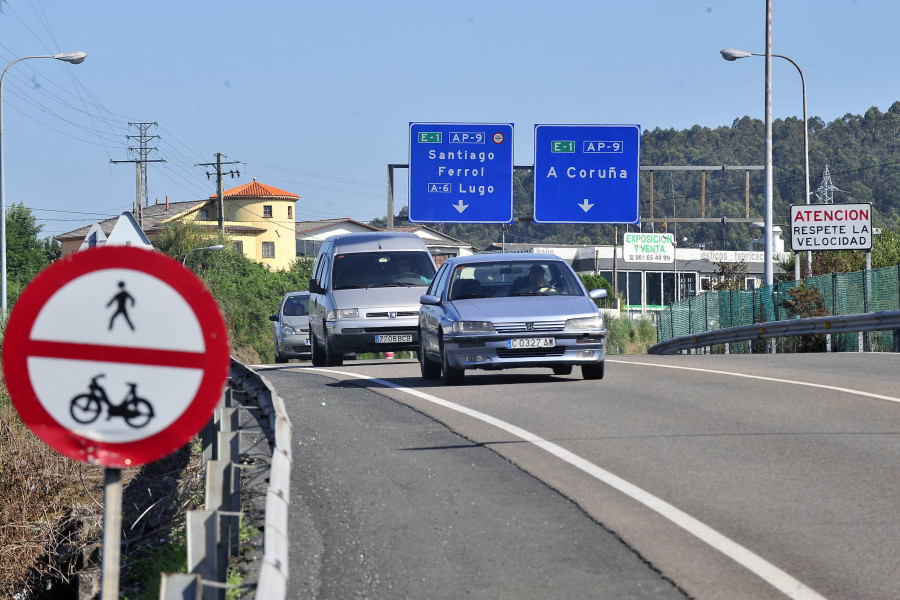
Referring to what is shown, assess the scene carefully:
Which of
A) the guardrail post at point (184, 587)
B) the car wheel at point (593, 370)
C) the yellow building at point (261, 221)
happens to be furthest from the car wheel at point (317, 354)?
the yellow building at point (261, 221)

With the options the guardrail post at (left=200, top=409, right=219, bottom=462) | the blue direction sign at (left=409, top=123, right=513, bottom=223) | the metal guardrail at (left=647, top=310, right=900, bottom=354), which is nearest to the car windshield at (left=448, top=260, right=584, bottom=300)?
the guardrail post at (left=200, top=409, right=219, bottom=462)

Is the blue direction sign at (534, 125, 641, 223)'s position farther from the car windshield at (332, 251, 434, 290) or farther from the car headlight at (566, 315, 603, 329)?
the car headlight at (566, 315, 603, 329)

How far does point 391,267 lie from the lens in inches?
840

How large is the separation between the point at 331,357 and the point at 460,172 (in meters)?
13.9

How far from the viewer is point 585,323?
14.6 metres

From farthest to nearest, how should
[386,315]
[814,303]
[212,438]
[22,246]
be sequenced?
[22,246] < [814,303] < [386,315] < [212,438]

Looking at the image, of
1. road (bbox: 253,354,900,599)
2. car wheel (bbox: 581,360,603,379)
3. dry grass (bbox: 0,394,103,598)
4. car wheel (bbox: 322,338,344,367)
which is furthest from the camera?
car wheel (bbox: 322,338,344,367)

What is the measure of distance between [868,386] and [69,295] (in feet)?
38.6

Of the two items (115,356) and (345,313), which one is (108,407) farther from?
(345,313)

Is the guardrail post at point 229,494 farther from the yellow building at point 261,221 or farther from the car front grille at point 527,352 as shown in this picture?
the yellow building at point 261,221

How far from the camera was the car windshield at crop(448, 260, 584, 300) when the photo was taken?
15.6m

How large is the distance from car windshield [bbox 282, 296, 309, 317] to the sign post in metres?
27.9

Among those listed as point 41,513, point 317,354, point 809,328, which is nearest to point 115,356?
point 41,513

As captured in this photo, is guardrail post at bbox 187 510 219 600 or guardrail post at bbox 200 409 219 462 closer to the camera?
guardrail post at bbox 187 510 219 600
